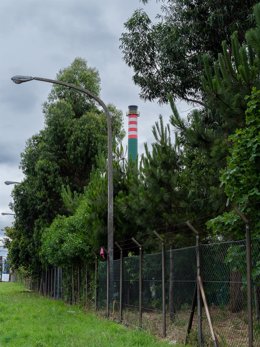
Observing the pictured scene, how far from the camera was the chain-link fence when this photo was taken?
9.23 meters

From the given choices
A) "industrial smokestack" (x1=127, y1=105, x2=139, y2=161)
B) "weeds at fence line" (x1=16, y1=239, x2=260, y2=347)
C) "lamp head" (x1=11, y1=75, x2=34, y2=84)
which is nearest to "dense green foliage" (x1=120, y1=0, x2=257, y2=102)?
"lamp head" (x1=11, y1=75, x2=34, y2=84)

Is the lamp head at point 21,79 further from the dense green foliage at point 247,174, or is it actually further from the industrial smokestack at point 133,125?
the industrial smokestack at point 133,125

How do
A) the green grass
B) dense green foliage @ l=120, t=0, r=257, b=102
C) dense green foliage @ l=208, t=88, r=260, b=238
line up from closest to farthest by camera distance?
dense green foliage @ l=208, t=88, r=260, b=238
the green grass
dense green foliage @ l=120, t=0, r=257, b=102

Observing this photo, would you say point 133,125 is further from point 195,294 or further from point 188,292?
point 195,294

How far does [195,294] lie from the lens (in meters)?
10.2

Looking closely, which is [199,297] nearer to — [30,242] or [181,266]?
[181,266]

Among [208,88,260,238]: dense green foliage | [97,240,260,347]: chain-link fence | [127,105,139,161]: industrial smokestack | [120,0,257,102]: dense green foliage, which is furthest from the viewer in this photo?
[127,105,139,161]: industrial smokestack

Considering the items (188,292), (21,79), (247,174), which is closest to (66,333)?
(188,292)

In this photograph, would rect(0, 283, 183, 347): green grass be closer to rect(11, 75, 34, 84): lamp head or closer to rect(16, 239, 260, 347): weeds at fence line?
rect(16, 239, 260, 347): weeds at fence line

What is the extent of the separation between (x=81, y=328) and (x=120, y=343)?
328 centimetres

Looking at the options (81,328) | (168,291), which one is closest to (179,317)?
(168,291)

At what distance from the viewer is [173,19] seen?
1762 centimetres

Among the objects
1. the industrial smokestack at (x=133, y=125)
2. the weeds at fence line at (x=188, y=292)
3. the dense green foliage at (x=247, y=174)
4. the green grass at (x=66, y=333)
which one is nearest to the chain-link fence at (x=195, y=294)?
the weeds at fence line at (x=188, y=292)

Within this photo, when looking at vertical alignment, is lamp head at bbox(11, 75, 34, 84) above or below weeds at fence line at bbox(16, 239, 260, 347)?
above
